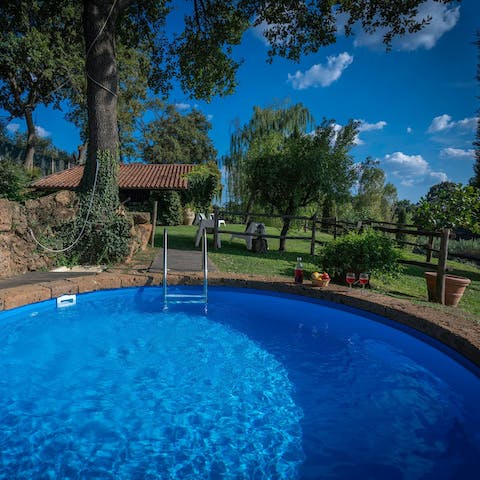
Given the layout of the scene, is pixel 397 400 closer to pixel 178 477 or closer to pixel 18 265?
pixel 178 477

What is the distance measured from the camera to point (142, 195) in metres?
19.6

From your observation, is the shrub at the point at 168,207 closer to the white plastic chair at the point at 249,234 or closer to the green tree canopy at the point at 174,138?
the white plastic chair at the point at 249,234

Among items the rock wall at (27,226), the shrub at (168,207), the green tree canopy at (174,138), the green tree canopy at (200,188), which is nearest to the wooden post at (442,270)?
the rock wall at (27,226)

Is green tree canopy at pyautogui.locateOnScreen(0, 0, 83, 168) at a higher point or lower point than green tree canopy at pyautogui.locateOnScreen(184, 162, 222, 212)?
higher

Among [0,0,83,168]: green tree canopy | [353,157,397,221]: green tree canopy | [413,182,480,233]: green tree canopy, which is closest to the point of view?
[413,182,480,233]: green tree canopy

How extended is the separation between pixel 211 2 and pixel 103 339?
11.6 m

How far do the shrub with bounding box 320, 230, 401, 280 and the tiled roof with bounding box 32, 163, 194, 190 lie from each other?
1428 cm

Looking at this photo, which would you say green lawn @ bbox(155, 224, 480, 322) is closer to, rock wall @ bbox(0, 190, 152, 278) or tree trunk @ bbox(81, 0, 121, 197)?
rock wall @ bbox(0, 190, 152, 278)

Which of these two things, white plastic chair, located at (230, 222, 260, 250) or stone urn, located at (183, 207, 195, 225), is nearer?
white plastic chair, located at (230, 222, 260, 250)

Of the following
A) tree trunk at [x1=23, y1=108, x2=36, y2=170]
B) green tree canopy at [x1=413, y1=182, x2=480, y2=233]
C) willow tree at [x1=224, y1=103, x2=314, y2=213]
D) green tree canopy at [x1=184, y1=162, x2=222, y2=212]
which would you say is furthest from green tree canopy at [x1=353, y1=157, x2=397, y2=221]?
tree trunk at [x1=23, y1=108, x2=36, y2=170]

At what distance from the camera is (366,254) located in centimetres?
574

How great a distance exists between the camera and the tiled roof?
1875 cm

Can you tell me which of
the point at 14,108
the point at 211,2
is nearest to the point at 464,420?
the point at 211,2

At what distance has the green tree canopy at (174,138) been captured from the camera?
30.2 m
